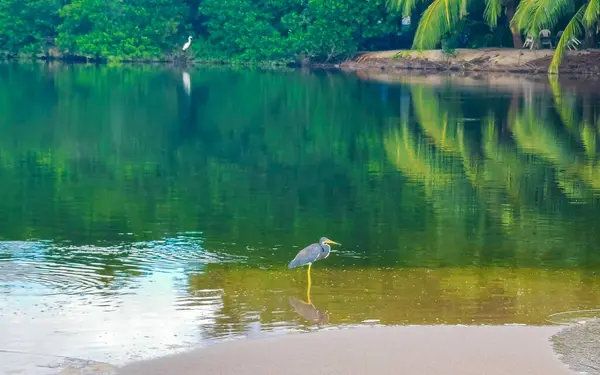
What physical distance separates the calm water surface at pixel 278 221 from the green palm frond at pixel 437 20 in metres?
15.6

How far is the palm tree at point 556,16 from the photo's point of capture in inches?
1708

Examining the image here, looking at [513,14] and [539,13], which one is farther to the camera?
[513,14]

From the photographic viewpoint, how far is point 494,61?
5012 cm

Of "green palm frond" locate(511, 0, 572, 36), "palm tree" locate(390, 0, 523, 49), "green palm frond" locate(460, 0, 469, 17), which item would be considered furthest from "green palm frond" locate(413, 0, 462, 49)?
"green palm frond" locate(511, 0, 572, 36)

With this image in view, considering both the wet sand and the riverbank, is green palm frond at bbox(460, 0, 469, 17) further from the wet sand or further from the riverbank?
the wet sand

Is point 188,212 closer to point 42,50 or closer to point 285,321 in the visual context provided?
point 285,321

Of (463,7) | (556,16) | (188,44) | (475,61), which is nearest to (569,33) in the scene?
(556,16)

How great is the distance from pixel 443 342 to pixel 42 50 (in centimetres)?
6278

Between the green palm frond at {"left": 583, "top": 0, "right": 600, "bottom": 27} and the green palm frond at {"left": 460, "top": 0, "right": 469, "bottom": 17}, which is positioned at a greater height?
the green palm frond at {"left": 460, "top": 0, "right": 469, "bottom": 17}

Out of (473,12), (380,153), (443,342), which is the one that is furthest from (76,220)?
(473,12)

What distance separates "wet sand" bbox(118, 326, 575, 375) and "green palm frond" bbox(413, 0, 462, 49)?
3936cm

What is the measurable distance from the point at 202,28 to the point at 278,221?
53.2 metres

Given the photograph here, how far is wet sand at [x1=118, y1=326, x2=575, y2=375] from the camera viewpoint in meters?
8.48

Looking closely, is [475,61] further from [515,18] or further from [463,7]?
[515,18]
